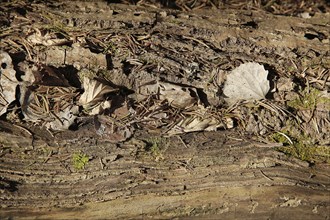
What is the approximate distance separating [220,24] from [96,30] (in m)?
0.98

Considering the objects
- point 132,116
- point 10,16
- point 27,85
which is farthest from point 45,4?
point 132,116

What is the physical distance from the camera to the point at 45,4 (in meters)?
3.23

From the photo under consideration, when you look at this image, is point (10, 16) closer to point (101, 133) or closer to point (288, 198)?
point (101, 133)

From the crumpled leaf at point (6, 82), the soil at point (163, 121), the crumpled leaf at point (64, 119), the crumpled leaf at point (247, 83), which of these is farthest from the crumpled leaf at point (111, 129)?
the crumpled leaf at point (247, 83)

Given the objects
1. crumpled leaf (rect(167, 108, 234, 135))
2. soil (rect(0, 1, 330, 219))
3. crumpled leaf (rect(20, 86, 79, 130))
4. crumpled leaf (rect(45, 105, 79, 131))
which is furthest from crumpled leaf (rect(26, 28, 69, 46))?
crumpled leaf (rect(167, 108, 234, 135))

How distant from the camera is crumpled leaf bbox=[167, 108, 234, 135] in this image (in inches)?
110

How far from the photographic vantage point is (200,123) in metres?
2.79

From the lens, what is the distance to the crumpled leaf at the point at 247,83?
112 inches

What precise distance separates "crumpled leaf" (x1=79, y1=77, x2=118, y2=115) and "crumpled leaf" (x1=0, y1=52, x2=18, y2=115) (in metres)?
0.48

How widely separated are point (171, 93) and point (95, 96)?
535mm

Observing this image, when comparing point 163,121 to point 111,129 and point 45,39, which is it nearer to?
point 111,129

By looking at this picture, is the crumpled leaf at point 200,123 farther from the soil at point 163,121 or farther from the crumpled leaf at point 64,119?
the crumpled leaf at point 64,119

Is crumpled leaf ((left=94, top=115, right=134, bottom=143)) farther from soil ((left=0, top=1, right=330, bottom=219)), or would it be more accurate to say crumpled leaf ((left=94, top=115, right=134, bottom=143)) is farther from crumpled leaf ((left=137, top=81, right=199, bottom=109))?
crumpled leaf ((left=137, top=81, right=199, bottom=109))

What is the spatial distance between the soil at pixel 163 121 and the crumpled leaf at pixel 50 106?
16mm
